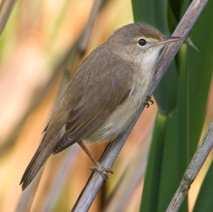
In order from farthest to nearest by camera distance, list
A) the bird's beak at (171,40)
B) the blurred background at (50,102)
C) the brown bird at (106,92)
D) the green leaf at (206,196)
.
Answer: the blurred background at (50,102) < the brown bird at (106,92) < the bird's beak at (171,40) < the green leaf at (206,196)

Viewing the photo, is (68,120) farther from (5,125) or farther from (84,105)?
(5,125)

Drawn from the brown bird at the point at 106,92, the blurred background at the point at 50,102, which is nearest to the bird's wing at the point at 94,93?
the brown bird at the point at 106,92

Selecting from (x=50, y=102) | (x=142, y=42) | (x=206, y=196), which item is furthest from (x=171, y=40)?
(x=50, y=102)

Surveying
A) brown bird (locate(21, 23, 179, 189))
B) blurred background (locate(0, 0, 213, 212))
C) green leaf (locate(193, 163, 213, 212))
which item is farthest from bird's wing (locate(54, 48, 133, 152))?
green leaf (locate(193, 163, 213, 212))

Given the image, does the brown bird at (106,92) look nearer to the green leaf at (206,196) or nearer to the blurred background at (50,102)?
the blurred background at (50,102)

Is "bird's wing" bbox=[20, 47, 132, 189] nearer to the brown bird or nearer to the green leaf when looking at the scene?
the brown bird

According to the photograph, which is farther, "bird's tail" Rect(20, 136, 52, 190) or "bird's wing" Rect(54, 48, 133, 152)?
"bird's wing" Rect(54, 48, 133, 152)

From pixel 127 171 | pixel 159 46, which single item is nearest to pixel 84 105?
pixel 159 46

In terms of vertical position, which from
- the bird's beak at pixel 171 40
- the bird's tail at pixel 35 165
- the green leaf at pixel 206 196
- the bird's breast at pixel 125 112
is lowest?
the green leaf at pixel 206 196

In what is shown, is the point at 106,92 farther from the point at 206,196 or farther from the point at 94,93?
the point at 206,196
